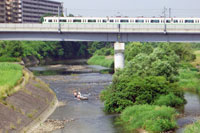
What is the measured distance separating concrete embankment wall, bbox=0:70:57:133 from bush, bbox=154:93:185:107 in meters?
14.7

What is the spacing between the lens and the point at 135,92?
52781 mm

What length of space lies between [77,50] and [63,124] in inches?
5851

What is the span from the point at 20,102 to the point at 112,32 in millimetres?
38385

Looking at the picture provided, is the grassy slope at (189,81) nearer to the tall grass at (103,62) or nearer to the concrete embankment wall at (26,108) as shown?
the concrete embankment wall at (26,108)

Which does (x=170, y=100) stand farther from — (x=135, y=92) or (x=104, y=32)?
(x=104, y=32)

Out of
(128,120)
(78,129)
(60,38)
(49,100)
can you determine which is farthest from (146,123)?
(60,38)

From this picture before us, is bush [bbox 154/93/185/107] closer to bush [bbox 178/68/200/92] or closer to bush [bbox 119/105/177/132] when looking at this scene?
bush [bbox 119/105/177/132]

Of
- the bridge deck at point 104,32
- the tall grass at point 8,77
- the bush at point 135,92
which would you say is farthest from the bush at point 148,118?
the bridge deck at point 104,32

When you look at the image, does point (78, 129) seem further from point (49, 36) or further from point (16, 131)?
point (49, 36)

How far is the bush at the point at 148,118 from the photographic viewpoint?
40.8 metres

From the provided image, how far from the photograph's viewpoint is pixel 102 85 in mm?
78562

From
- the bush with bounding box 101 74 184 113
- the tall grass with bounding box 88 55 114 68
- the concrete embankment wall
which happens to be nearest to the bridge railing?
the concrete embankment wall

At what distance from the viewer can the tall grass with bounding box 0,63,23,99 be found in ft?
161

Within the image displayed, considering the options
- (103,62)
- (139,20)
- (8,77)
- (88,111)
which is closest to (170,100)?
(88,111)
